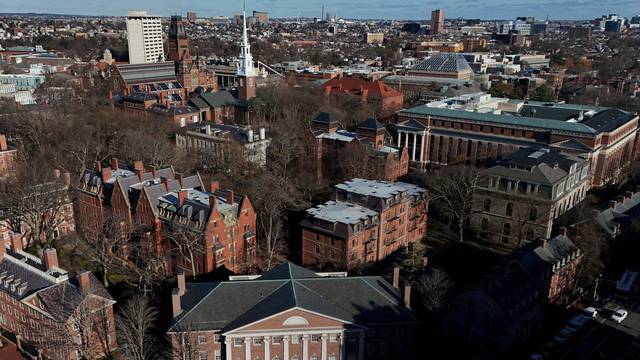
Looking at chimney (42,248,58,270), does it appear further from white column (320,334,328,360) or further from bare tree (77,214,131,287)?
white column (320,334,328,360)

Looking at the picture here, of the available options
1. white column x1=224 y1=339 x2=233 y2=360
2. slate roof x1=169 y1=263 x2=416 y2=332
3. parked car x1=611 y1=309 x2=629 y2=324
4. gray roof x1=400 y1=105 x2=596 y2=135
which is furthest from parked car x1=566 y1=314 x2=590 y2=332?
gray roof x1=400 y1=105 x2=596 y2=135

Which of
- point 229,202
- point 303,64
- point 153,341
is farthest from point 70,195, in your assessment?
point 303,64

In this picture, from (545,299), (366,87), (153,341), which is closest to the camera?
(153,341)

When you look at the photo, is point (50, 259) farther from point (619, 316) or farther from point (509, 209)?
point (509, 209)

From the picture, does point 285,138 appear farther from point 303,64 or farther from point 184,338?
point 303,64

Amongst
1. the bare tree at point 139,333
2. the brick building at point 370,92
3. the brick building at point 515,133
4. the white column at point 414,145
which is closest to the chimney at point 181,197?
the bare tree at point 139,333

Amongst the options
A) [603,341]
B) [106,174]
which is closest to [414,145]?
[106,174]

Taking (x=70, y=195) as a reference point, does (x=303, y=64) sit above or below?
above
